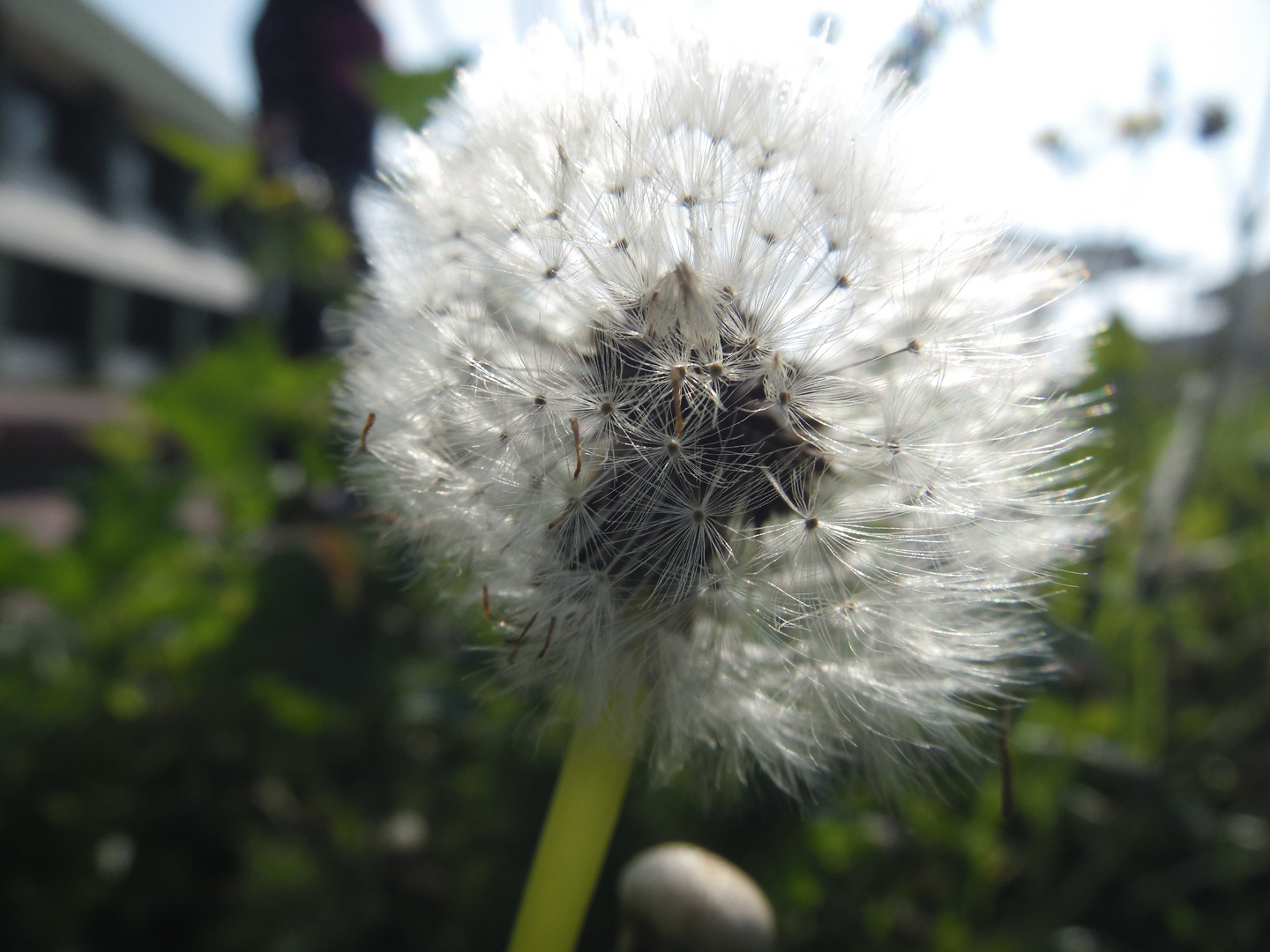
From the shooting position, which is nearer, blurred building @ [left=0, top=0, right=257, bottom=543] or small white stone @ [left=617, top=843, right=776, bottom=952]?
small white stone @ [left=617, top=843, right=776, bottom=952]

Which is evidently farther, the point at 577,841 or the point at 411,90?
the point at 411,90

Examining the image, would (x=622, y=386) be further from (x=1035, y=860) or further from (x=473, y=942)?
(x=1035, y=860)

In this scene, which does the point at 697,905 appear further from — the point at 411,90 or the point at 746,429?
the point at 411,90

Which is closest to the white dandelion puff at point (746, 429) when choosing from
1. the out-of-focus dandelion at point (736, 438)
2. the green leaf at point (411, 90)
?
the out-of-focus dandelion at point (736, 438)

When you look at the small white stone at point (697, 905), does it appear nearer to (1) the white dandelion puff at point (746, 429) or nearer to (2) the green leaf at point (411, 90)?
(1) the white dandelion puff at point (746, 429)

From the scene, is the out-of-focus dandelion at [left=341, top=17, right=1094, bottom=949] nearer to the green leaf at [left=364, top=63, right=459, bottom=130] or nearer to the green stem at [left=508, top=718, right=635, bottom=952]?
the green stem at [left=508, top=718, right=635, bottom=952]

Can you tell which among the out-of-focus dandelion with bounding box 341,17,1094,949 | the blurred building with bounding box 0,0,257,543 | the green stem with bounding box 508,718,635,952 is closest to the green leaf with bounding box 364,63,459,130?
the out-of-focus dandelion with bounding box 341,17,1094,949

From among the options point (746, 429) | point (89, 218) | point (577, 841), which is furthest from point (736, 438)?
point (89, 218)
